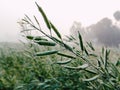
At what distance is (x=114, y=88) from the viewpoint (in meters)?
2.11

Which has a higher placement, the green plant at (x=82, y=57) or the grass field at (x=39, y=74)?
the green plant at (x=82, y=57)

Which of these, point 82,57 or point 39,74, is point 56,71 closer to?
point 39,74

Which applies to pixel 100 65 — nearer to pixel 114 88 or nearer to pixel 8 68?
pixel 114 88

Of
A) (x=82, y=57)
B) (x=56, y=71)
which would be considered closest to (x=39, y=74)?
(x=56, y=71)

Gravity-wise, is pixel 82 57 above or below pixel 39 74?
above

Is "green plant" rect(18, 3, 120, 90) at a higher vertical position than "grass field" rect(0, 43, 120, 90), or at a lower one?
higher

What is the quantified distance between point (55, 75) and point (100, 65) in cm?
216

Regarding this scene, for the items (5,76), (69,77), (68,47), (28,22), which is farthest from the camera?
(5,76)

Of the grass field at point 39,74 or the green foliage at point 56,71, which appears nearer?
the green foliage at point 56,71

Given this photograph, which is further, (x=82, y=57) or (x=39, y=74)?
(x=39, y=74)

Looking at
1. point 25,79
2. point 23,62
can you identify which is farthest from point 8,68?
point 25,79

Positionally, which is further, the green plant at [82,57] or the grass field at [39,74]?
the grass field at [39,74]

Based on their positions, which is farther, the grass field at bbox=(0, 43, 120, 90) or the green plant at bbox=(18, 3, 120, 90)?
the grass field at bbox=(0, 43, 120, 90)

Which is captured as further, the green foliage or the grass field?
the grass field
